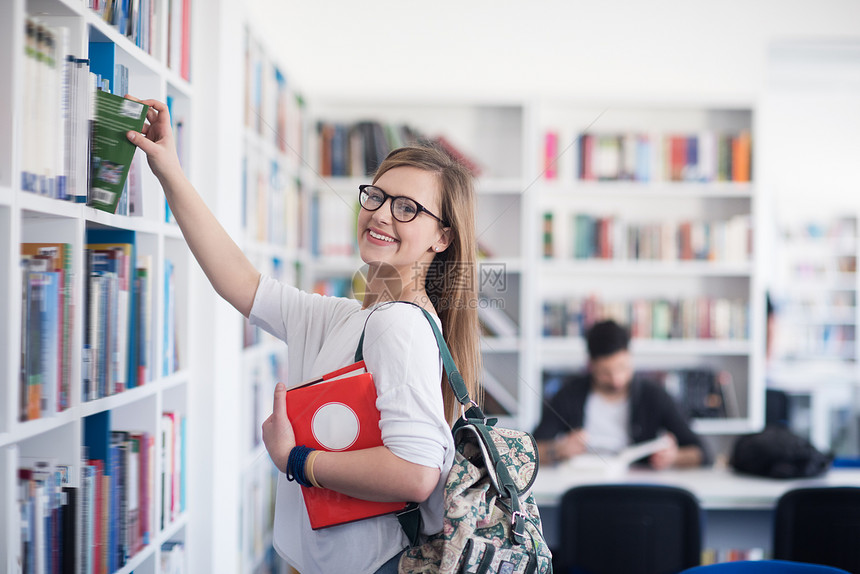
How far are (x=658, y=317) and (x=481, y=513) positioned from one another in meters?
2.64

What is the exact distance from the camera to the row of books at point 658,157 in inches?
131

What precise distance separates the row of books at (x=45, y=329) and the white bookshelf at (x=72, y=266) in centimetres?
1

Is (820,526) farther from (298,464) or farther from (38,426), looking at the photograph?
(38,426)

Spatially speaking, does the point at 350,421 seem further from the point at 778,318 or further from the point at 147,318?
the point at 778,318

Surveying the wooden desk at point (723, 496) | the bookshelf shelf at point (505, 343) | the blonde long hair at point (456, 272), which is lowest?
the wooden desk at point (723, 496)

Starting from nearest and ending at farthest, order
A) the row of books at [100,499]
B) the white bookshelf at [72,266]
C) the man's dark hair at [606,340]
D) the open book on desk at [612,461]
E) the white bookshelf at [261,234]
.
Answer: the white bookshelf at [72,266] < the row of books at [100,499] < the white bookshelf at [261,234] < the open book on desk at [612,461] < the man's dark hair at [606,340]

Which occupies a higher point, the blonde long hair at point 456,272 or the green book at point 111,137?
the green book at point 111,137

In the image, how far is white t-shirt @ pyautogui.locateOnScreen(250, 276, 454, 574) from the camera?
934 mm

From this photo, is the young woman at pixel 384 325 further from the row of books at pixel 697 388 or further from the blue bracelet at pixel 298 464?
the row of books at pixel 697 388

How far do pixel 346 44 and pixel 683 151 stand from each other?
1817mm

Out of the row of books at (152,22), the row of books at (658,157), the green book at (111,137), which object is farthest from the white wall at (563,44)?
the green book at (111,137)

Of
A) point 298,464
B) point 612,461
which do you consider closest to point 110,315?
point 298,464

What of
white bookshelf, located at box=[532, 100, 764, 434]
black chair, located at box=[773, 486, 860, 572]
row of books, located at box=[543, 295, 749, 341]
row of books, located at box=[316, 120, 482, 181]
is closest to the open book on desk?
black chair, located at box=[773, 486, 860, 572]

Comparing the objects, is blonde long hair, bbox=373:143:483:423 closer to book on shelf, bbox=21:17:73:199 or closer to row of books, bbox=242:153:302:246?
book on shelf, bbox=21:17:73:199
